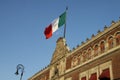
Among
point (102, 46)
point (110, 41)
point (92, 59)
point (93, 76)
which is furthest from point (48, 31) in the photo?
point (110, 41)

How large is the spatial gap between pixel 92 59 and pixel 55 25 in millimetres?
11084

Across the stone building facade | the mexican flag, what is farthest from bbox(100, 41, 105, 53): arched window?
the mexican flag

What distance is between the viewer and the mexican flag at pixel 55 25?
31017 millimetres

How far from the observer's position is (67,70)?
27.3m

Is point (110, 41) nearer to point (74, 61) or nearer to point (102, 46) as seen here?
point (102, 46)

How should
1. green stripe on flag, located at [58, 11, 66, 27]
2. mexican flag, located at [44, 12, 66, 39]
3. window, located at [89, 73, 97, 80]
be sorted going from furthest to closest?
1. mexican flag, located at [44, 12, 66, 39]
2. green stripe on flag, located at [58, 11, 66, 27]
3. window, located at [89, 73, 97, 80]

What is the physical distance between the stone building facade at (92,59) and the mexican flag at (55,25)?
7.92 ft

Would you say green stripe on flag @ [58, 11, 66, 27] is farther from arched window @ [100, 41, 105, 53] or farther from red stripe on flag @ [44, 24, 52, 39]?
arched window @ [100, 41, 105, 53]

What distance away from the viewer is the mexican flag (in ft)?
102

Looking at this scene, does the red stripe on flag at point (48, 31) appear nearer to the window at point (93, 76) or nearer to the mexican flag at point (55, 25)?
the mexican flag at point (55, 25)

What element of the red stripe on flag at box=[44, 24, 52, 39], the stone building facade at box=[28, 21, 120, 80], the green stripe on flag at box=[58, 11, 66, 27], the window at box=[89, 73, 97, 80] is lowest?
the window at box=[89, 73, 97, 80]

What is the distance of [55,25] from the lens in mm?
31562

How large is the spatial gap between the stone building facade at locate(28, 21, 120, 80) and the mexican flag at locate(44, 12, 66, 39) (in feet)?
7.92

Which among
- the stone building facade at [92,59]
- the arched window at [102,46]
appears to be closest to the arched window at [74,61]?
the stone building facade at [92,59]
